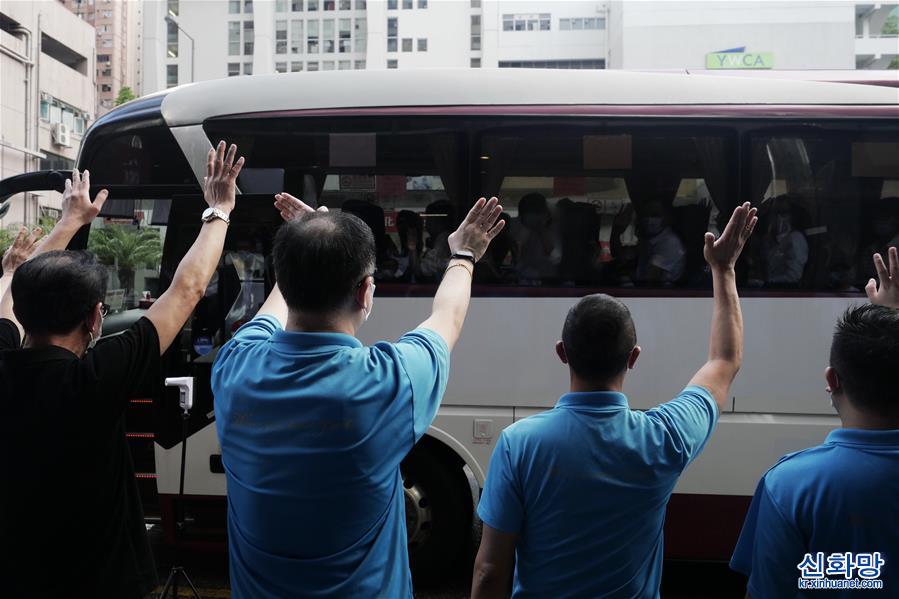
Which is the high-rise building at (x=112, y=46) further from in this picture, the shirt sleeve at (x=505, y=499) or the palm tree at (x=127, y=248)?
the shirt sleeve at (x=505, y=499)

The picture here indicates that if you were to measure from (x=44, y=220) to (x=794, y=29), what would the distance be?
51515 millimetres

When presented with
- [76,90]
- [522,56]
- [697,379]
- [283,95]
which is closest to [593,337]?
[697,379]

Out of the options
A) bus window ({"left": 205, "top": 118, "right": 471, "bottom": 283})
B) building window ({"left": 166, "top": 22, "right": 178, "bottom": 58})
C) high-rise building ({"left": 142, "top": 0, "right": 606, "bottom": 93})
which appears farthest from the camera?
building window ({"left": 166, "top": 22, "right": 178, "bottom": 58})

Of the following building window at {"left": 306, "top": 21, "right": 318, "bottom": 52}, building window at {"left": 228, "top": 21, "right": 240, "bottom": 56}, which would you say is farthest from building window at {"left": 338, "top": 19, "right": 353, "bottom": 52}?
building window at {"left": 228, "top": 21, "right": 240, "bottom": 56}

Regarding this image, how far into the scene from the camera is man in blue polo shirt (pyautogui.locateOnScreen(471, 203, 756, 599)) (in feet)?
6.34

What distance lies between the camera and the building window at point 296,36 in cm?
7706

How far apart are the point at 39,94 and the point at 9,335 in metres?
42.9

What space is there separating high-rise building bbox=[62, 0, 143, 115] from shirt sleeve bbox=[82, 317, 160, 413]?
3082 inches

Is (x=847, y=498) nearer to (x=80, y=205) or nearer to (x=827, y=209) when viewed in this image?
(x=80, y=205)

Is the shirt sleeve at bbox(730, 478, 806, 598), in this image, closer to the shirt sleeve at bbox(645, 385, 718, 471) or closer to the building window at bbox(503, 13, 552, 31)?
the shirt sleeve at bbox(645, 385, 718, 471)

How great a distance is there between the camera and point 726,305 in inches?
91.2

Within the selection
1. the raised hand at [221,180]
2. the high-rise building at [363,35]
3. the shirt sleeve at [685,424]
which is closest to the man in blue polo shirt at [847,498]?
the shirt sleeve at [685,424]

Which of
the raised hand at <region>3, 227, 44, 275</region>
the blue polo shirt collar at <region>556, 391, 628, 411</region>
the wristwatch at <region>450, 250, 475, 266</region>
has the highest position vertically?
the raised hand at <region>3, 227, 44, 275</region>

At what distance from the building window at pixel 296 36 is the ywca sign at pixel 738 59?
1686 inches
